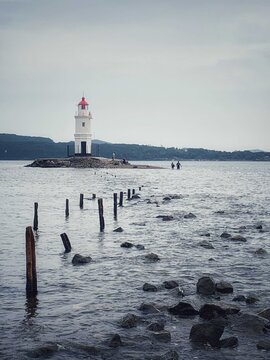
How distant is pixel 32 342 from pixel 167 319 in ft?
11.6

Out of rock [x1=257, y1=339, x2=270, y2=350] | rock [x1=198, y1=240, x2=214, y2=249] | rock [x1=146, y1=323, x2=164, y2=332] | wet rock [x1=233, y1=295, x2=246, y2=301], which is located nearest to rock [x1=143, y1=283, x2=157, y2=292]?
wet rock [x1=233, y1=295, x2=246, y2=301]

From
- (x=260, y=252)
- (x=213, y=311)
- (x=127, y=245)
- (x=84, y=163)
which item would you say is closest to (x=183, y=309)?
(x=213, y=311)

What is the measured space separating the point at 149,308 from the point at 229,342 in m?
2.87

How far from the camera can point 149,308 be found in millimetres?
12891

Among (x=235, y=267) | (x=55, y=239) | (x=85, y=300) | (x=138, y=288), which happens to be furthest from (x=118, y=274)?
(x=55, y=239)

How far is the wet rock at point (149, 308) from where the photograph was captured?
12.8 m

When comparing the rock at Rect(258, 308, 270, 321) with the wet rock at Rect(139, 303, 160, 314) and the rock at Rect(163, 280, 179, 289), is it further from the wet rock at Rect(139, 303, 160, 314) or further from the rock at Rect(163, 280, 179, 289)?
the rock at Rect(163, 280, 179, 289)

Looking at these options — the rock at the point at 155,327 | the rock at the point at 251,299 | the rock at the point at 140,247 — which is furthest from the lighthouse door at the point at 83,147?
the rock at the point at 155,327

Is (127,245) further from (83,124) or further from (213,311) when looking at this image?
(83,124)

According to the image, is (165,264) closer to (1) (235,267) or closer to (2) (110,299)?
Result: (1) (235,267)

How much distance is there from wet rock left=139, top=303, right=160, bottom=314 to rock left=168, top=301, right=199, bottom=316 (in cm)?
40

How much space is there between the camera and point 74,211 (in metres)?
37.3

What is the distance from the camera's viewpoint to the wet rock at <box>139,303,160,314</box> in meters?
12.8

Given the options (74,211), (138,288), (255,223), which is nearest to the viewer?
(138,288)
